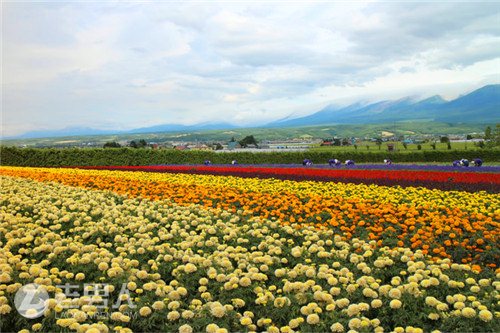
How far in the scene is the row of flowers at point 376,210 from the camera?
7098 mm

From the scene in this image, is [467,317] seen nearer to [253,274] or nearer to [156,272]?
[253,274]

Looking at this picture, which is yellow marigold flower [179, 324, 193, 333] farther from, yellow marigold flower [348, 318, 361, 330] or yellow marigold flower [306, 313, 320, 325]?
yellow marigold flower [348, 318, 361, 330]

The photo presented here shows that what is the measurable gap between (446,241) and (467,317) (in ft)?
9.36

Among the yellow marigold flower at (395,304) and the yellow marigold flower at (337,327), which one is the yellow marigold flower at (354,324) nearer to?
the yellow marigold flower at (337,327)

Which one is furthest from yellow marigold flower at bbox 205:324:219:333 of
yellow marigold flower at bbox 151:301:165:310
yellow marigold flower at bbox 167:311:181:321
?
yellow marigold flower at bbox 151:301:165:310

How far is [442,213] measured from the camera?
8.83m

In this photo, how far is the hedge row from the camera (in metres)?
30.9

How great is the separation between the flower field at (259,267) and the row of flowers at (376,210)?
4 cm

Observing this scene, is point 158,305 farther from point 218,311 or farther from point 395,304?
point 395,304

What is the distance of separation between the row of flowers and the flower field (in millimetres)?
42


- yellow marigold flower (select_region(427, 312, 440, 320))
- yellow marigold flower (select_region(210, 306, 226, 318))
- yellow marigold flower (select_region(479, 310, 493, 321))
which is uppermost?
yellow marigold flower (select_region(210, 306, 226, 318))

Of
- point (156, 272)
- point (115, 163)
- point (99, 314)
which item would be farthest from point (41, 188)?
point (115, 163)
